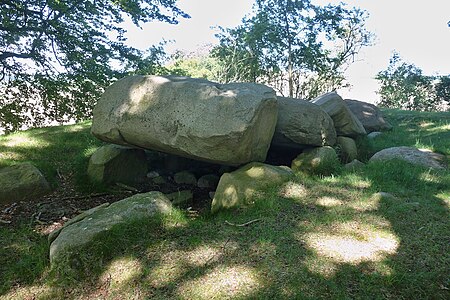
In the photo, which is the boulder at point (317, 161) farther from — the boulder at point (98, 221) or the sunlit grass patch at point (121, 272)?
the sunlit grass patch at point (121, 272)

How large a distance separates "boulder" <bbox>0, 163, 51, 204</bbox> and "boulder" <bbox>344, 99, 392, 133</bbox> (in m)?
7.40

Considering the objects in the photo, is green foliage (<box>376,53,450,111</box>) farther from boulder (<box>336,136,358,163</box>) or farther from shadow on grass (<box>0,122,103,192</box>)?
shadow on grass (<box>0,122,103,192</box>)

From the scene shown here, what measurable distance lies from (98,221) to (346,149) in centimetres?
484

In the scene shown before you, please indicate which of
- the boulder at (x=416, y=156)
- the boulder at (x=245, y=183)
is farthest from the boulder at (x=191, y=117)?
the boulder at (x=416, y=156)

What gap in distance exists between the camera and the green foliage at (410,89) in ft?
55.5

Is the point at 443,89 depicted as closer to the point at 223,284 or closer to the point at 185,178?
the point at 185,178

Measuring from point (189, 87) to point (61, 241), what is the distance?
284 cm

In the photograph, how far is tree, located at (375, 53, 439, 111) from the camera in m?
18.1

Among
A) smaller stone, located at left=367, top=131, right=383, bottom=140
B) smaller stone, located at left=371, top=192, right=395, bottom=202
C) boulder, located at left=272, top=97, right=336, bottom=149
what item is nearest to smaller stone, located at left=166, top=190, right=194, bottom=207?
boulder, located at left=272, top=97, right=336, bottom=149

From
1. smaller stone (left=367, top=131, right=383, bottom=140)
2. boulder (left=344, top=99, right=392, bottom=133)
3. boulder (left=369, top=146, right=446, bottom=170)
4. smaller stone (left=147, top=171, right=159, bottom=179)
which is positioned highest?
boulder (left=344, top=99, right=392, bottom=133)

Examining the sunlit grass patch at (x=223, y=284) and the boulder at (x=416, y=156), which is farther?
the boulder at (x=416, y=156)

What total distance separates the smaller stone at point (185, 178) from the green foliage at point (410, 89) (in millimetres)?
14875

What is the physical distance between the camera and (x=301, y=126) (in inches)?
234

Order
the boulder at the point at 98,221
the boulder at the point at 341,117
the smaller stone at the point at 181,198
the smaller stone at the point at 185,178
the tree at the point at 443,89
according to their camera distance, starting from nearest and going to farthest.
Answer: the boulder at the point at 98,221
the smaller stone at the point at 181,198
the smaller stone at the point at 185,178
the boulder at the point at 341,117
the tree at the point at 443,89
